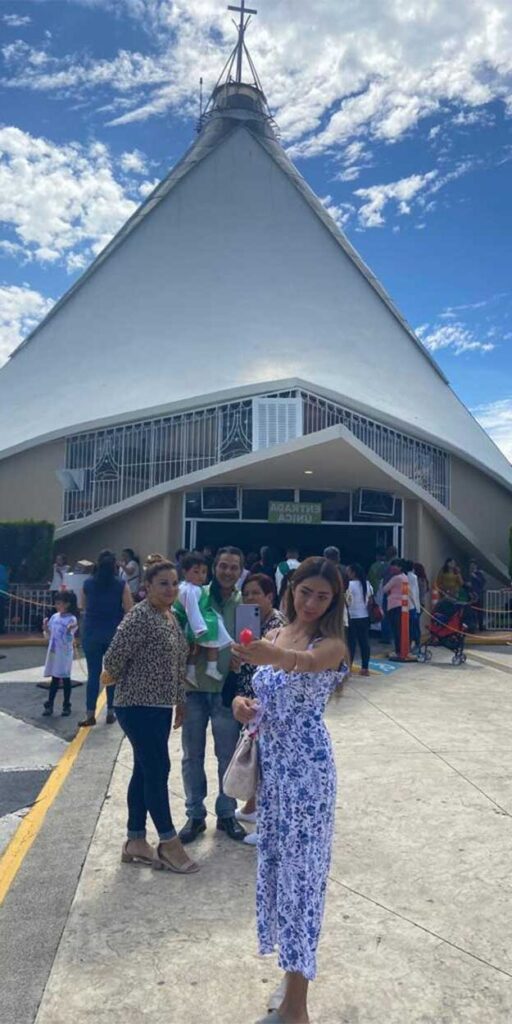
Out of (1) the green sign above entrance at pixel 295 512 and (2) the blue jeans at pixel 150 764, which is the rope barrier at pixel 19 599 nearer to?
(1) the green sign above entrance at pixel 295 512

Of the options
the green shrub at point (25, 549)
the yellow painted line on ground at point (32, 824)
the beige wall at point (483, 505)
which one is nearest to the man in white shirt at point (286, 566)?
the yellow painted line on ground at point (32, 824)

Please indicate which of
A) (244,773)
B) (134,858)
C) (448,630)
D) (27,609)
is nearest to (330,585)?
(244,773)

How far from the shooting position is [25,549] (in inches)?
538

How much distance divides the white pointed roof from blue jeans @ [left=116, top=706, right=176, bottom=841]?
43.2ft

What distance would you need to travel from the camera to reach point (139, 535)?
48.3ft

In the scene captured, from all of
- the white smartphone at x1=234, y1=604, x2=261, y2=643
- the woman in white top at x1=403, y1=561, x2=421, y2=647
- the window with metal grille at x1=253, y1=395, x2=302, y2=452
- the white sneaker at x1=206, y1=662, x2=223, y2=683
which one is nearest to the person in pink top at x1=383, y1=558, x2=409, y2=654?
the woman in white top at x1=403, y1=561, x2=421, y2=647

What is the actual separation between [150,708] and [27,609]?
10.1 m

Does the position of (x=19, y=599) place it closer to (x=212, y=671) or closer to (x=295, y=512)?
(x=295, y=512)

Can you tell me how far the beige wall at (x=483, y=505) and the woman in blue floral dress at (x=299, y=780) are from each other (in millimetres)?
15793

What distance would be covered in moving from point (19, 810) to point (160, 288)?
71.2ft

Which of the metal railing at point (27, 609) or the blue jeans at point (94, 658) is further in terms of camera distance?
the metal railing at point (27, 609)

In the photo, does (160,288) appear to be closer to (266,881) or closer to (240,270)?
(240,270)

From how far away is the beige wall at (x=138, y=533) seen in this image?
14.2 meters

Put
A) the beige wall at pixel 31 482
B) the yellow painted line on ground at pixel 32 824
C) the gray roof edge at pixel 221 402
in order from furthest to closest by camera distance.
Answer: the beige wall at pixel 31 482, the gray roof edge at pixel 221 402, the yellow painted line on ground at pixel 32 824
